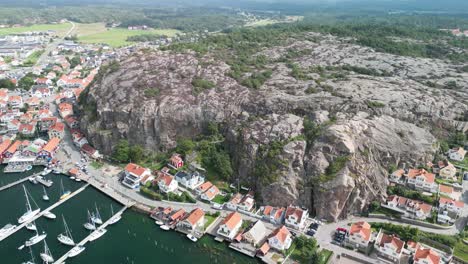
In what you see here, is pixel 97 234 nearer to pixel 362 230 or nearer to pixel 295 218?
pixel 295 218

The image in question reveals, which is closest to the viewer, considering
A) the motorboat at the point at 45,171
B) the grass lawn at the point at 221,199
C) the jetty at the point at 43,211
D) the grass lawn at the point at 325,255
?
the grass lawn at the point at 325,255

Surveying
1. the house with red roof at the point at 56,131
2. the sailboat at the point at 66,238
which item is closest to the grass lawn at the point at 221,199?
the sailboat at the point at 66,238

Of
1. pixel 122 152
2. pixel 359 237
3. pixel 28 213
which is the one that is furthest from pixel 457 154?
pixel 28 213

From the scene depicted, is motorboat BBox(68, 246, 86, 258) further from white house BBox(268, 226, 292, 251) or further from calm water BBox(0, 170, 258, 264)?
white house BBox(268, 226, 292, 251)

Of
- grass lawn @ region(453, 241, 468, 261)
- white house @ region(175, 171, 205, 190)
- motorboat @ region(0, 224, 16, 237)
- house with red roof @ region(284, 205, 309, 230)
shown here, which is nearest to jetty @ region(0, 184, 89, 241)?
motorboat @ region(0, 224, 16, 237)

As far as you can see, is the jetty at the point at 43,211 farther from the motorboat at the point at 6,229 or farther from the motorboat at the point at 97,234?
the motorboat at the point at 97,234

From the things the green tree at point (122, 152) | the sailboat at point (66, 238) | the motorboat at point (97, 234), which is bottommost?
the motorboat at point (97, 234)

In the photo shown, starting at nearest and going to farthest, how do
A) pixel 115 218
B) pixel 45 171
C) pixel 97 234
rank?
pixel 97 234
pixel 115 218
pixel 45 171

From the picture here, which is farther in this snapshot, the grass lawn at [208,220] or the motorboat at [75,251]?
the grass lawn at [208,220]
